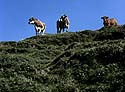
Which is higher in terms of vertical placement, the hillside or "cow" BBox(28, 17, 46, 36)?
"cow" BBox(28, 17, 46, 36)

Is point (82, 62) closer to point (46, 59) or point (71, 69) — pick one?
point (71, 69)

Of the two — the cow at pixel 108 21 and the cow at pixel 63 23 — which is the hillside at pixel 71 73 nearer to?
the cow at pixel 108 21

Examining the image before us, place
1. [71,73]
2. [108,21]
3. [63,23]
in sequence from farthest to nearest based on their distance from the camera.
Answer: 1. [63,23]
2. [108,21]
3. [71,73]

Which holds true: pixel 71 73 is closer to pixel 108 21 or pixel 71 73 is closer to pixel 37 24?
pixel 108 21

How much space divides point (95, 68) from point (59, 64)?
2989 mm

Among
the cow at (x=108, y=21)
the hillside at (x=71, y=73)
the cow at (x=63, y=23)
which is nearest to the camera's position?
the hillside at (x=71, y=73)

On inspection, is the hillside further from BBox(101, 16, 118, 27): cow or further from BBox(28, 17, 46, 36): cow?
BBox(28, 17, 46, 36): cow

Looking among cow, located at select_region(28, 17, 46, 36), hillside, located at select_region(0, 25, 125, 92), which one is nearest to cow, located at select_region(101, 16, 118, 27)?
cow, located at select_region(28, 17, 46, 36)

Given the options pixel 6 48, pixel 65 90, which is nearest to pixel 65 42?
pixel 6 48

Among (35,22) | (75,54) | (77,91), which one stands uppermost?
(35,22)

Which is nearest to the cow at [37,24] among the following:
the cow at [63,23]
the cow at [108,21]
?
the cow at [63,23]

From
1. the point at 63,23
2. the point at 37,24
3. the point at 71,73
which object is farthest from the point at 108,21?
the point at 71,73

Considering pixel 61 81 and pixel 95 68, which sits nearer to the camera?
pixel 61 81

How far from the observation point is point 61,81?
23484 millimetres
